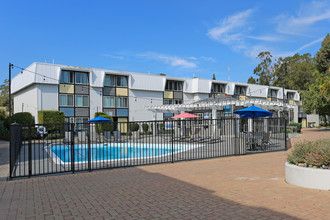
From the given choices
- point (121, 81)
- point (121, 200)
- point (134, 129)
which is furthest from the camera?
point (121, 81)

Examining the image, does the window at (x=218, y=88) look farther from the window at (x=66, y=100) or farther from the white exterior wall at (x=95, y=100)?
the window at (x=66, y=100)

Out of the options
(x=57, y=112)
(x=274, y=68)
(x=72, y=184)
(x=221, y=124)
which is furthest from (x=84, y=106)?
(x=274, y=68)

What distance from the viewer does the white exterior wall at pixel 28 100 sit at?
32.5 m

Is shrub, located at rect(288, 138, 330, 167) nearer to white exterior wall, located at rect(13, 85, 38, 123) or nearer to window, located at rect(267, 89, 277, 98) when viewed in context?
white exterior wall, located at rect(13, 85, 38, 123)

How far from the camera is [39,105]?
3189 centimetres

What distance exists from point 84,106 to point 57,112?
4443 mm

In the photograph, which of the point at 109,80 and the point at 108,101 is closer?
the point at 108,101

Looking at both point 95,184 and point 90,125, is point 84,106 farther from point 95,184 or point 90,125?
point 95,184

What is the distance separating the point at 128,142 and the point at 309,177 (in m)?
7.53

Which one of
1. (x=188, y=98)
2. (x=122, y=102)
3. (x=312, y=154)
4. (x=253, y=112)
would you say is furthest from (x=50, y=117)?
(x=312, y=154)

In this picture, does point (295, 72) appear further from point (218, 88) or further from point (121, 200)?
point (121, 200)

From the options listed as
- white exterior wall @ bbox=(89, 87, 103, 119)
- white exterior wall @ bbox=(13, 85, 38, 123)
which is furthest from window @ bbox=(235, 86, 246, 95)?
white exterior wall @ bbox=(13, 85, 38, 123)

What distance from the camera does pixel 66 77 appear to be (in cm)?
3397

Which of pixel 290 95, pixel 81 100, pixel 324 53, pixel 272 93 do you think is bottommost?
pixel 81 100
